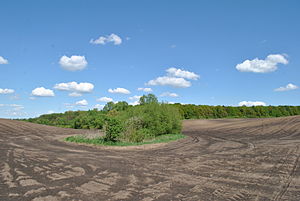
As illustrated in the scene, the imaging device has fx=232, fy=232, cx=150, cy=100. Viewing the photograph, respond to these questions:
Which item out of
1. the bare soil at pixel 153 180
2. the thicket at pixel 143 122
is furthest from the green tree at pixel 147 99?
the bare soil at pixel 153 180

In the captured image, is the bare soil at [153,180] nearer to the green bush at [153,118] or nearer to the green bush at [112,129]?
the green bush at [112,129]

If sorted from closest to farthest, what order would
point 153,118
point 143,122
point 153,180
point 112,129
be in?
point 153,180 < point 112,129 < point 143,122 < point 153,118

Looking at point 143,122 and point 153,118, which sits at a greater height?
point 153,118

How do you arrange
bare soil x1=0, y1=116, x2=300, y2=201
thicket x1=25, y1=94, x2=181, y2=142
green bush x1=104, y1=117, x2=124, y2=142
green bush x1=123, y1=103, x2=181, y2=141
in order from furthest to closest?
1. green bush x1=123, y1=103, x2=181, y2=141
2. thicket x1=25, y1=94, x2=181, y2=142
3. green bush x1=104, y1=117, x2=124, y2=142
4. bare soil x1=0, y1=116, x2=300, y2=201

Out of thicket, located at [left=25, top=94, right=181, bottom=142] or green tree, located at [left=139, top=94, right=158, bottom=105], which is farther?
green tree, located at [left=139, top=94, right=158, bottom=105]

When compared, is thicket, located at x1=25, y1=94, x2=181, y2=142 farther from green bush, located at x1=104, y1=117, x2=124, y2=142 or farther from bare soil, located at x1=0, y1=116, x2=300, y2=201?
bare soil, located at x1=0, y1=116, x2=300, y2=201

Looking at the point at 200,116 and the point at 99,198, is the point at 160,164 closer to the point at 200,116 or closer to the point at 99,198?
the point at 99,198

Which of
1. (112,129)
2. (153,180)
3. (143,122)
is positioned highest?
(143,122)

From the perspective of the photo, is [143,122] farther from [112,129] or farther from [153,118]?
[112,129]

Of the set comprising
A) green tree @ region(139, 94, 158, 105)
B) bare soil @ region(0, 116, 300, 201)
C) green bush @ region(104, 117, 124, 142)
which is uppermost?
green tree @ region(139, 94, 158, 105)

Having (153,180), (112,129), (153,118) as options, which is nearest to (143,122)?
(153,118)

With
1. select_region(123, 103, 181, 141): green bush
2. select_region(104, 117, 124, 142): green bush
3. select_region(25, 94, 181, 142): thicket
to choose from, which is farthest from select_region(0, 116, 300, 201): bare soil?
select_region(123, 103, 181, 141): green bush

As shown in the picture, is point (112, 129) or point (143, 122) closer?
point (112, 129)

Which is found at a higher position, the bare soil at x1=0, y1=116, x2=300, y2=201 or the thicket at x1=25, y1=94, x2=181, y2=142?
the thicket at x1=25, y1=94, x2=181, y2=142
